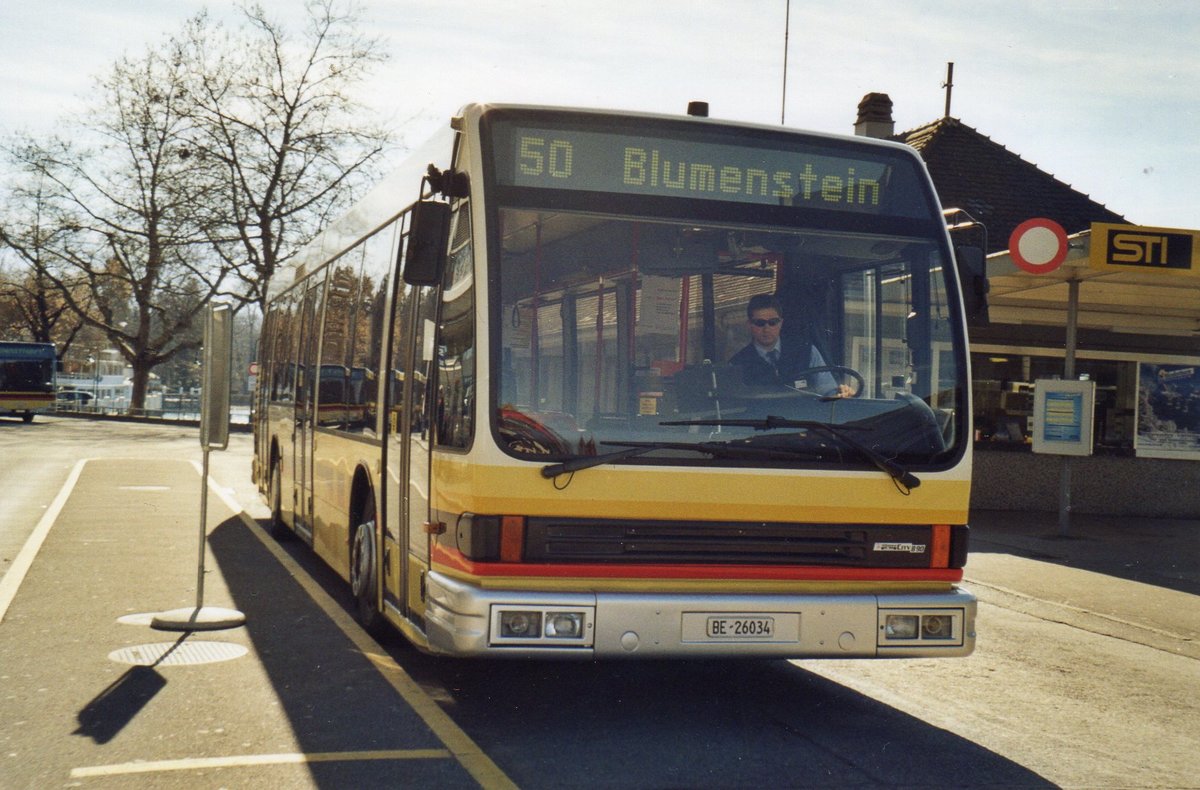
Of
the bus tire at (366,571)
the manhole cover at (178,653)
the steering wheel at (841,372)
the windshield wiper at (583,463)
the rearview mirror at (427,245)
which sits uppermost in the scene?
the rearview mirror at (427,245)

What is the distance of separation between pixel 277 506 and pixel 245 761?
29.3 feet

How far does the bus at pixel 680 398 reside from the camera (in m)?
6.23

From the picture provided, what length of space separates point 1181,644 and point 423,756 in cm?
635

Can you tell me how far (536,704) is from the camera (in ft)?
23.2

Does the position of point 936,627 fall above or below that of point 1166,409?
below

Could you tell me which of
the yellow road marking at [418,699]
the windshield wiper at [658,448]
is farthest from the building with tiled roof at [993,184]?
the windshield wiper at [658,448]

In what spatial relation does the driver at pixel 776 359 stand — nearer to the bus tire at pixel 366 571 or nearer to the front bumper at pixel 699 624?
the front bumper at pixel 699 624

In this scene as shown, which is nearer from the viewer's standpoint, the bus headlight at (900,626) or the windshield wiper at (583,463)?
the windshield wiper at (583,463)

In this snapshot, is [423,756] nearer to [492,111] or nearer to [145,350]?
[492,111]

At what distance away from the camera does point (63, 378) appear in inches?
3565

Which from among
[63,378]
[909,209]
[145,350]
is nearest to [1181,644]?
[909,209]

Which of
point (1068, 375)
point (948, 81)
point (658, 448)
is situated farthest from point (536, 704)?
point (948, 81)

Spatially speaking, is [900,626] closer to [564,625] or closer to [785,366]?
[785,366]

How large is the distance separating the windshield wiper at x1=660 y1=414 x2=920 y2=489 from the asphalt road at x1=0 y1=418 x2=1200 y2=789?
1.17m
